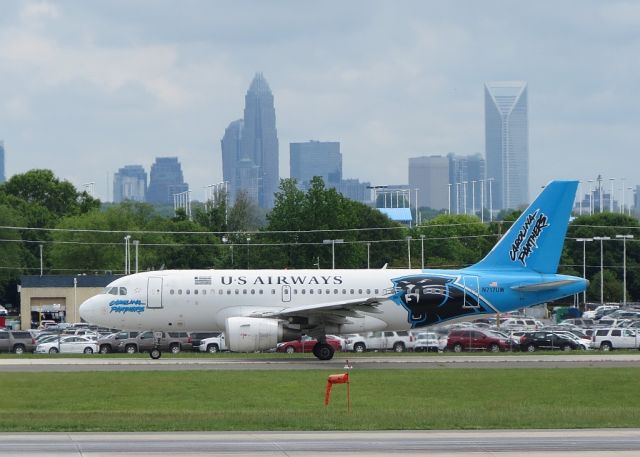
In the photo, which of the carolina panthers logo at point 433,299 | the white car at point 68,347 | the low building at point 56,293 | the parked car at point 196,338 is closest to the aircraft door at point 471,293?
the carolina panthers logo at point 433,299

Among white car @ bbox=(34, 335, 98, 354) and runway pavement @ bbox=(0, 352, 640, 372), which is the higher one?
runway pavement @ bbox=(0, 352, 640, 372)

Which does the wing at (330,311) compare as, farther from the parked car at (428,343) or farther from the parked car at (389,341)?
the parked car at (428,343)

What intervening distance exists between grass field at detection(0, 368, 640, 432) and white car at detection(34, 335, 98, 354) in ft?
66.9

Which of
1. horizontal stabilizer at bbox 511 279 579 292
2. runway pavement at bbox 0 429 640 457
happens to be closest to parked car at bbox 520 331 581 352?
horizontal stabilizer at bbox 511 279 579 292

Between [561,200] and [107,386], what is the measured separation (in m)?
23.8

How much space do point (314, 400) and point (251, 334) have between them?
46.7 feet

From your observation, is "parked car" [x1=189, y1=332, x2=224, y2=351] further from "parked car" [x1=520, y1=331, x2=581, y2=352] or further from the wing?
"parked car" [x1=520, y1=331, x2=581, y2=352]

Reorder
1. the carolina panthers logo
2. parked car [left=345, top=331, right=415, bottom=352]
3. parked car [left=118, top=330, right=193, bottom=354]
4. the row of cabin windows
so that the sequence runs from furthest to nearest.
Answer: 1. parked car [left=345, top=331, right=415, bottom=352]
2. parked car [left=118, top=330, right=193, bottom=354]
3. the row of cabin windows
4. the carolina panthers logo

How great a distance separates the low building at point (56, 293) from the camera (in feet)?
339

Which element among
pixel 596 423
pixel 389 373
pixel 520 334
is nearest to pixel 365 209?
pixel 520 334

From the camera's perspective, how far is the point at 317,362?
54.7m

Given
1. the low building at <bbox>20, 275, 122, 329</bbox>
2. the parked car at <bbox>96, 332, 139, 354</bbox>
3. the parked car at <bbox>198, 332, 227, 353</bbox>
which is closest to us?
the parked car at <bbox>96, 332, 139, 354</bbox>

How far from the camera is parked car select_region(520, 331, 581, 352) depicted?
66.6 metres

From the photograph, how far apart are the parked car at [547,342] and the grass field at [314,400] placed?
17213mm
